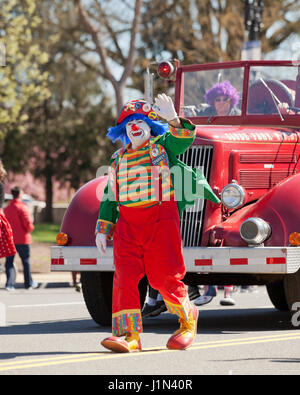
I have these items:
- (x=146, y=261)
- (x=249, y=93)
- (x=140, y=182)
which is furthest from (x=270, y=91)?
(x=146, y=261)

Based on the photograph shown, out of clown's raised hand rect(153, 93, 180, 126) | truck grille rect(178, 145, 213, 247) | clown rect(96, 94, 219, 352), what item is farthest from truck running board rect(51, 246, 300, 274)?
clown's raised hand rect(153, 93, 180, 126)

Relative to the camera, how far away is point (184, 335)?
7820 millimetres

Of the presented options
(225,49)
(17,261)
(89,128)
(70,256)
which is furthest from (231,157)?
(89,128)

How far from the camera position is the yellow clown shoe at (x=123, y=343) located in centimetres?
764

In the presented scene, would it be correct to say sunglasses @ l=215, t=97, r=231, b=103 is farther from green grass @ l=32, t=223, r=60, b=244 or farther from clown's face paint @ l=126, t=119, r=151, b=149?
green grass @ l=32, t=223, r=60, b=244

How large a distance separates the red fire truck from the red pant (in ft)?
4.41

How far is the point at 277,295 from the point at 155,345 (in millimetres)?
3775

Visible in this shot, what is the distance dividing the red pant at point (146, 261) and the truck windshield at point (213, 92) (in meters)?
3.56

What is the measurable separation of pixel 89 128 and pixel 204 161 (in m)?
29.1

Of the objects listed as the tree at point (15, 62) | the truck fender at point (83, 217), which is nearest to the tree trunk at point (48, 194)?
the tree at point (15, 62)

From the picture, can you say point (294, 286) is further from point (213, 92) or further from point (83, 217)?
point (213, 92)

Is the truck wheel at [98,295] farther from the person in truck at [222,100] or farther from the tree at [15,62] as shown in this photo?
the tree at [15,62]

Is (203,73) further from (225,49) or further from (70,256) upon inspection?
(225,49)

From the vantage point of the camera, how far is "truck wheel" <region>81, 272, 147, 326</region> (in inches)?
393
